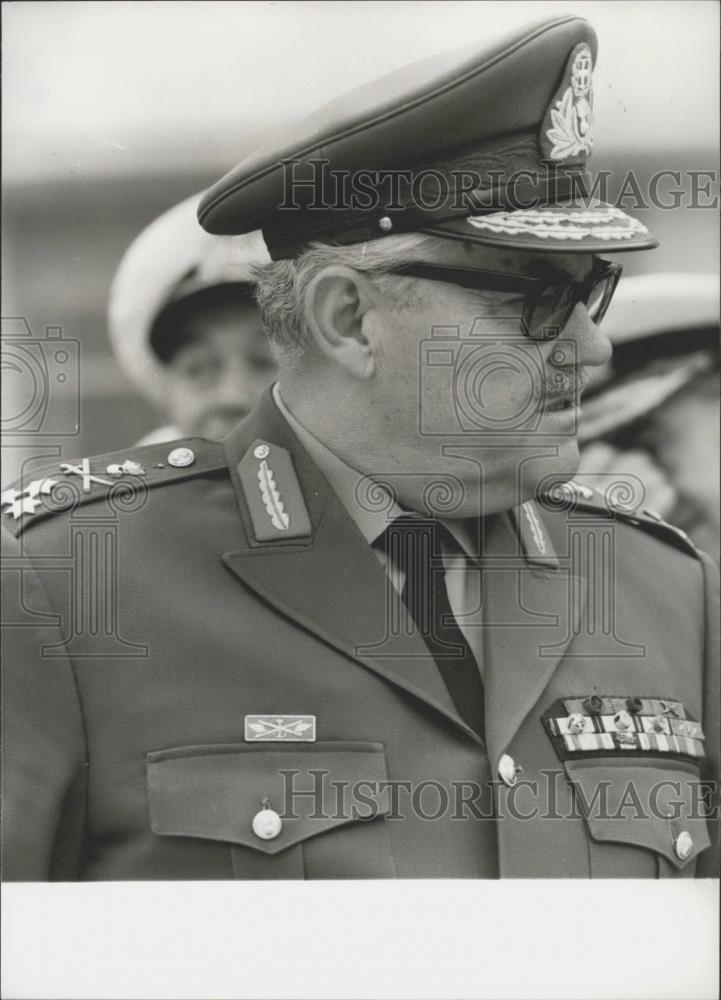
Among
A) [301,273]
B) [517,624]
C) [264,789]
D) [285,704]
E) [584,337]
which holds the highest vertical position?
[301,273]

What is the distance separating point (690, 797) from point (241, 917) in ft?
2.57

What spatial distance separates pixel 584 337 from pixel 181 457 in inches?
27.3

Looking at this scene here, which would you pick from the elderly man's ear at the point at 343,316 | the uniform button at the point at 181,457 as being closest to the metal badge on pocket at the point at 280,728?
the uniform button at the point at 181,457

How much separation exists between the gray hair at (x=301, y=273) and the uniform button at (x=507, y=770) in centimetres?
73

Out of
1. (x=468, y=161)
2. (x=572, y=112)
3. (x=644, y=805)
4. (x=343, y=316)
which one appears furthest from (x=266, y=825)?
(x=572, y=112)

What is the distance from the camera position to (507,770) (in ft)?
6.76

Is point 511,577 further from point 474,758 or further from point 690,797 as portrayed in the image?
point 690,797

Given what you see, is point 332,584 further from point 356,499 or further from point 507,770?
point 507,770

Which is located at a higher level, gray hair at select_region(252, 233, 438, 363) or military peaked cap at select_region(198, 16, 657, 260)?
military peaked cap at select_region(198, 16, 657, 260)

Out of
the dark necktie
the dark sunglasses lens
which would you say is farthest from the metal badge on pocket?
the dark sunglasses lens

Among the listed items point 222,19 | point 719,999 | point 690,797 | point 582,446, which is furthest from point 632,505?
point 222,19

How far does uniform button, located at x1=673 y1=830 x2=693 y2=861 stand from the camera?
2137 millimetres

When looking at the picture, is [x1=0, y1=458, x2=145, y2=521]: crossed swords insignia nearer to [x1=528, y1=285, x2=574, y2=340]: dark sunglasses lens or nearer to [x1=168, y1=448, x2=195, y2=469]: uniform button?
[x1=168, y1=448, x2=195, y2=469]: uniform button

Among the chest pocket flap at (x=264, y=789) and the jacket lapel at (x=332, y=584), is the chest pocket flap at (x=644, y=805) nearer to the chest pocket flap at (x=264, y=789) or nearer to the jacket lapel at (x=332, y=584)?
the jacket lapel at (x=332, y=584)
